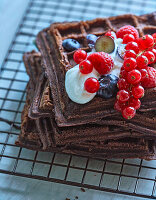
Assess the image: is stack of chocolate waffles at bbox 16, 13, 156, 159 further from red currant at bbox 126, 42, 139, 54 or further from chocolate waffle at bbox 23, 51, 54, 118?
red currant at bbox 126, 42, 139, 54

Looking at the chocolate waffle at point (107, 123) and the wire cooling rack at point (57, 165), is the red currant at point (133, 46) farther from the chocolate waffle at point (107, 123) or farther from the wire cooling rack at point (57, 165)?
the wire cooling rack at point (57, 165)

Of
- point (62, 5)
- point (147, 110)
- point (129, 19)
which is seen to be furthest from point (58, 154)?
point (62, 5)

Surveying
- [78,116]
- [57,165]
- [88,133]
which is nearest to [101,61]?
[78,116]

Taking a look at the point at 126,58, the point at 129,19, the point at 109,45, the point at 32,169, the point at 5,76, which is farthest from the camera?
the point at 5,76

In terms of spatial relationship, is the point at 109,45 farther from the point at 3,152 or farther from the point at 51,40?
the point at 3,152

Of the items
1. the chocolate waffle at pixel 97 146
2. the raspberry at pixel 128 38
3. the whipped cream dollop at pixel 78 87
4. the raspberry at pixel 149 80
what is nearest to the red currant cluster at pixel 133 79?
the raspberry at pixel 149 80

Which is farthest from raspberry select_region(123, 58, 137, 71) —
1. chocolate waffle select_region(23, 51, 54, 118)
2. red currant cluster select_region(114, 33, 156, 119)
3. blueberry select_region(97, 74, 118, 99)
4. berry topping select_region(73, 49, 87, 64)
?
chocolate waffle select_region(23, 51, 54, 118)
